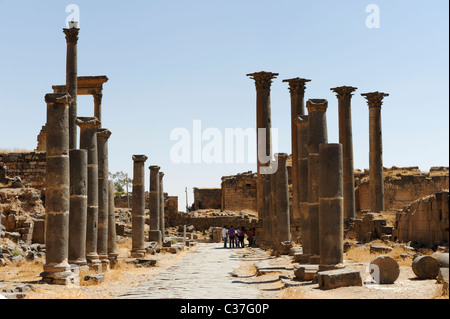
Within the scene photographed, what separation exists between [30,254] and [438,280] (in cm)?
1362

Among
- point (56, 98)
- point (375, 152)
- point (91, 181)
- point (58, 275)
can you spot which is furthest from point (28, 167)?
point (375, 152)

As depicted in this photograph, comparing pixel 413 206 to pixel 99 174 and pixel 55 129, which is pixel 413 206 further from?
pixel 55 129

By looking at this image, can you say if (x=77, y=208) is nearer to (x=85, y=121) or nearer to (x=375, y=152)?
(x=85, y=121)

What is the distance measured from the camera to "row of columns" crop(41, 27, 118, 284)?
1466 cm

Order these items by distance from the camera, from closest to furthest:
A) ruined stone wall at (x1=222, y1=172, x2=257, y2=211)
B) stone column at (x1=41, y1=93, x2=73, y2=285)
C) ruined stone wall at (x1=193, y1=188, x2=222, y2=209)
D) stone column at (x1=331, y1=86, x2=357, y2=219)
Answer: stone column at (x1=41, y1=93, x2=73, y2=285), stone column at (x1=331, y1=86, x2=357, y2=219), ruined stone wall at (x1=222, y1=172, x2=257, y2=211), ruined stone wall at (x1=193, y1=188, x2=222, y2=209)

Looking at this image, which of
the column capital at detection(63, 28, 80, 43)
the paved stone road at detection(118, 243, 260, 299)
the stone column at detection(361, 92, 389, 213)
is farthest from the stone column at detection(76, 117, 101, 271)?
the stone column at detection(361, 92, 389, 213)

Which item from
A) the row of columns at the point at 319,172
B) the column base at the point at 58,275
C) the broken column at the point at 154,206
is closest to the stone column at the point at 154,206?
the broken column at the point at 154,206

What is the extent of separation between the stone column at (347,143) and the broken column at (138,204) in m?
13.9

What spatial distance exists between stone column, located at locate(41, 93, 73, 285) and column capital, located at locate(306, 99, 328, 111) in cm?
650

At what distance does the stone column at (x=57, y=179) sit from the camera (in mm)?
14648

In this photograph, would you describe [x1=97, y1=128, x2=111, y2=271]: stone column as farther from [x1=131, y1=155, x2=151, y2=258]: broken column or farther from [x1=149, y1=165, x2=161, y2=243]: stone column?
[x1=149, y1=165, x2=161, y2=243]: stone column

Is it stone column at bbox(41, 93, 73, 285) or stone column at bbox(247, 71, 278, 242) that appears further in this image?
stone column at bbox(247, 71, 278, 242)
